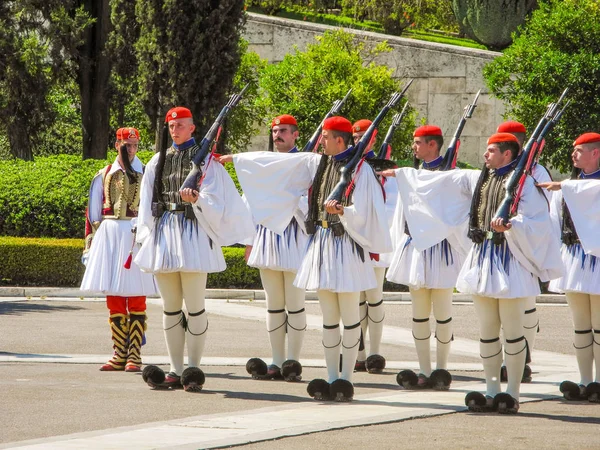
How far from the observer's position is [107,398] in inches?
358

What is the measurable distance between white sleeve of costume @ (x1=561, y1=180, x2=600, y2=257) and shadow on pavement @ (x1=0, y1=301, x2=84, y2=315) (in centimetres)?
838

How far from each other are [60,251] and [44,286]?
633mm

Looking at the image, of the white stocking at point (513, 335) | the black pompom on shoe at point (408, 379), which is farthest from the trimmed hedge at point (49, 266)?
the white stocking at point (513, 335)

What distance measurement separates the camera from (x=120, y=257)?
10.9 meters

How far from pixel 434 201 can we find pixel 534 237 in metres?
0.98

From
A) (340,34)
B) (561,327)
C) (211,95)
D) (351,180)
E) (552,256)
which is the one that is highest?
(340,34)

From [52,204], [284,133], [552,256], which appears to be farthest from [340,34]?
[552,256]

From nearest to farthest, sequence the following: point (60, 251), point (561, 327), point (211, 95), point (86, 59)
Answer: point (561, 327) → point (60, 251) → point (211, 95) → point (86, 59)

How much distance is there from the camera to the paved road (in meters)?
7.52

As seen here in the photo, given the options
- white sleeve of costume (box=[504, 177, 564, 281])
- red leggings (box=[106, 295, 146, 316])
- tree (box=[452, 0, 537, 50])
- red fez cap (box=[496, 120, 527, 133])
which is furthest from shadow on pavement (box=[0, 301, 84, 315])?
tree (box=[452, 0, 537, 50])

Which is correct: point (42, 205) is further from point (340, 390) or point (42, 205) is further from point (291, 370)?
point (340, 390)

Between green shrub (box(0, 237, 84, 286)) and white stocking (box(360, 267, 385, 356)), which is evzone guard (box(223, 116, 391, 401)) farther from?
green shrub (box(0, 237, 84, 286))

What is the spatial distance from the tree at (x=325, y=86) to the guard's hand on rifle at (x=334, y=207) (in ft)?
59.9

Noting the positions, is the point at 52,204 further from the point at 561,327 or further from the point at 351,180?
the point at 351,180
